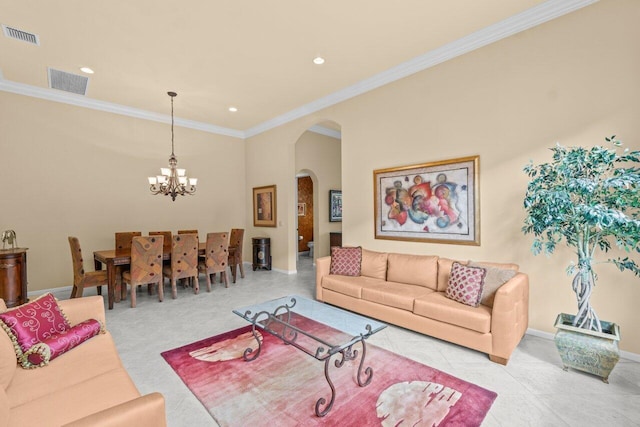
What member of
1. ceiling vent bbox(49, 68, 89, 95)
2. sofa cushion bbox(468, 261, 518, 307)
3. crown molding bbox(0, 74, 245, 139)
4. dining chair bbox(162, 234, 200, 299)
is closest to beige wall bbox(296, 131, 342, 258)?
crown molding bbox(0, 74, 245, 139)

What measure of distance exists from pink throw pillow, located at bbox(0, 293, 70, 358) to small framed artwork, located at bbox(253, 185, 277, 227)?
14.9 ft

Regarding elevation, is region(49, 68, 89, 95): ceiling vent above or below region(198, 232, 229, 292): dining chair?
above

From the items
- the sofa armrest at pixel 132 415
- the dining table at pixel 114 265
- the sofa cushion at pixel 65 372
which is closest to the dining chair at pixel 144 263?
the dining table at pixel 114 265

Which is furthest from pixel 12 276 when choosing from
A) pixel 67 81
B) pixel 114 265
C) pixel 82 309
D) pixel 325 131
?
pixel 325 131

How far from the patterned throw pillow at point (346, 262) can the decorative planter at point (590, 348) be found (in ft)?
7.40

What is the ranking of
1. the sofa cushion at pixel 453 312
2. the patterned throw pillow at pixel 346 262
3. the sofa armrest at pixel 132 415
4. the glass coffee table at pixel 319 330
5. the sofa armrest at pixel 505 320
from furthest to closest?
the patterned throw pillow at pixel 346 262, the sofa cushion at pixel 453 312, the sofa armrest at pixel 505 320, the glass coffee table at pixel 319 330, the sofa armrest at pixel 132 415

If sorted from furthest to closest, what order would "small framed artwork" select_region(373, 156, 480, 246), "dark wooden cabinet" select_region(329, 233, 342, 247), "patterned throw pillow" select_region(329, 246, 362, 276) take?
"dark wooden cabinet" select_region(329, 233, 342, 247)
"patterned throw pillow" select_region(329, 246, 362, 276)
"small framed artwork" select_region(373, 156, 480, 246)

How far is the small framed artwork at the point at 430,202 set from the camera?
3484 millimetres

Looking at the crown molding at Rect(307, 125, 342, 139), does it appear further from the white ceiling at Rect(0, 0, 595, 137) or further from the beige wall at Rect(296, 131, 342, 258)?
the white ceiling at Rect(0, 0, 595, 137)

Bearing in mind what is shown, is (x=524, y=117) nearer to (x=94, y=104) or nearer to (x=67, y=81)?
(x=67, y=81)

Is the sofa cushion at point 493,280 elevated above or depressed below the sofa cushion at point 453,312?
above

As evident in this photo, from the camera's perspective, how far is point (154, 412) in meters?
1.19

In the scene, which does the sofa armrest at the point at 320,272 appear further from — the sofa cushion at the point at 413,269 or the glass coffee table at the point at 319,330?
the glass coffee table at the point at 319,330

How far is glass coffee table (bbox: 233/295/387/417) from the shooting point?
6.87ft
